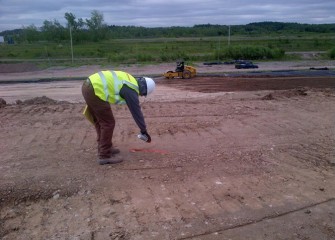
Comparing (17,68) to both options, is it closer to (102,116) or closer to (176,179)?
(102,116)

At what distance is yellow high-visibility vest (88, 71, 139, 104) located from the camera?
571cm

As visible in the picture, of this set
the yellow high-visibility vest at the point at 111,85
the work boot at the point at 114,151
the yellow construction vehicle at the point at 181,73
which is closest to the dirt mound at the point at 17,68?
the yellow construction vehicle at the point at 181,73

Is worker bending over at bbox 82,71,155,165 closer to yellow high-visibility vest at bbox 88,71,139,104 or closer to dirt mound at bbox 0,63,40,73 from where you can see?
yellow high-visibility vest at bbox 88,71,139,104

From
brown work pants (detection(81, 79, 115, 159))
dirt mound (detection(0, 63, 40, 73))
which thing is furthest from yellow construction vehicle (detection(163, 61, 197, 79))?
brown work pants (detection(81, 79, 115, 159))

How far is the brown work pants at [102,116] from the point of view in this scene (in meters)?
5.81

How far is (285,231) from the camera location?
169 inches

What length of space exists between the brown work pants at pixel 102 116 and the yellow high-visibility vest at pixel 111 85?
10 cm

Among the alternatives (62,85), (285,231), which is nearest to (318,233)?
(285,231)

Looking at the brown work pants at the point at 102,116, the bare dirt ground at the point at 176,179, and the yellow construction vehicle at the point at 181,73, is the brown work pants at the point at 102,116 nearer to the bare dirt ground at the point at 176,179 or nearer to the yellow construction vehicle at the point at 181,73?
the bare dirt ground at the point at 176,179

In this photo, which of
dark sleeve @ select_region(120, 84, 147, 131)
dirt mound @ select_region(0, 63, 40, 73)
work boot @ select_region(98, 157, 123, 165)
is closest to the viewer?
dark sleeve @ select_region(120, 84, 147, 131)

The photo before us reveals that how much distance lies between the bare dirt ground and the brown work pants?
314 millimetres

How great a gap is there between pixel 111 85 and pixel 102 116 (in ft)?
1.65

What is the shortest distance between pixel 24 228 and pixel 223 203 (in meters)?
2.26

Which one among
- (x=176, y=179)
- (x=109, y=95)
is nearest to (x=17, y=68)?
(x=109, y=95)
